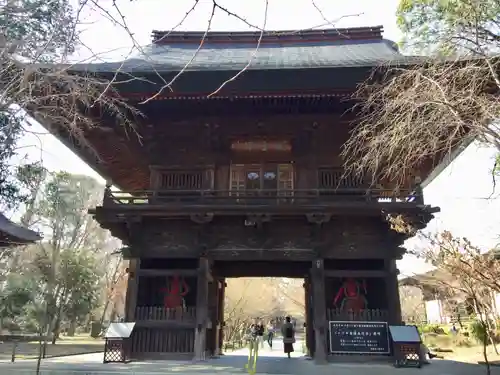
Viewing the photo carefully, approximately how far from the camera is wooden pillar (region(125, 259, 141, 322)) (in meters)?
10.5

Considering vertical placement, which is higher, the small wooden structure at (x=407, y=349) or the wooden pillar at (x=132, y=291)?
the wooden pillar at (x=132, y=291)

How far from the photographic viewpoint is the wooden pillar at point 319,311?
33.1 feet

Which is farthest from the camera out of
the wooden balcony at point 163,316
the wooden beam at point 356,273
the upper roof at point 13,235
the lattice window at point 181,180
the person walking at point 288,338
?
the person walking at point 288,338

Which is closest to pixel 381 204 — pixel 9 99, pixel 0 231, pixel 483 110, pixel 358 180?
pixel 358 180

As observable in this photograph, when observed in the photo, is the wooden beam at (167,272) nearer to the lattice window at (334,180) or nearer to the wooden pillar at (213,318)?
the wooden pillar at (213,318)

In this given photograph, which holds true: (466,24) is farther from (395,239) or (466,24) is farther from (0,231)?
(0,231)

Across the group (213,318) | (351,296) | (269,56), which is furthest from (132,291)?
(269,56)

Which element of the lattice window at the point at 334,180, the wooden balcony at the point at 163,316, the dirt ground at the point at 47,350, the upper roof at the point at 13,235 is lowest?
the dirt ground at the point at 47,350

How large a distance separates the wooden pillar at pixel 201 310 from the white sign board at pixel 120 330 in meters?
1.63

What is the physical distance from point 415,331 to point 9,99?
9630mm

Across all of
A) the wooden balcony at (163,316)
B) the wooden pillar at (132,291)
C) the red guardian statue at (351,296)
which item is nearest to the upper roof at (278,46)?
the wooden pillar at (132,291)

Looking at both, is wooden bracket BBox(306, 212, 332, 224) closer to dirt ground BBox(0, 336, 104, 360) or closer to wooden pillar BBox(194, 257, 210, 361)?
wooden pillar BBox(194, 257, 210, 361)

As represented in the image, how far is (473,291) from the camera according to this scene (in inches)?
272

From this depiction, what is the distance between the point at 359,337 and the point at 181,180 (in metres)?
6.20
